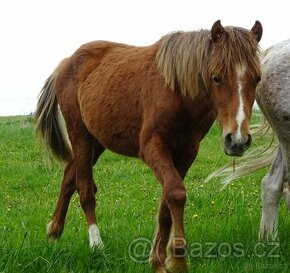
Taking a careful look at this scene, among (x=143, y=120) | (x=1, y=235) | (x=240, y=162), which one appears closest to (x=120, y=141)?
(x=143, y=120)

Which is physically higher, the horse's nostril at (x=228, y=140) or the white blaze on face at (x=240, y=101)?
the white blaze on face at (x=240, y=101)

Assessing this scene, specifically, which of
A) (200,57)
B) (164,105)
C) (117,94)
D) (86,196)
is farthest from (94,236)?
(200,57)

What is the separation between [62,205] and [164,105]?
7.24 ft

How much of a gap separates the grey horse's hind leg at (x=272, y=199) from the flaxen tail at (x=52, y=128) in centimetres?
219

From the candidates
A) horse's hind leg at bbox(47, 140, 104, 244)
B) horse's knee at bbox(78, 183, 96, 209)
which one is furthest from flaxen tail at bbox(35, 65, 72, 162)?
horse's knee at bbox(78, 183, 96, 209)

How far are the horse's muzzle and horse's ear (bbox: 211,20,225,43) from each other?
773mm

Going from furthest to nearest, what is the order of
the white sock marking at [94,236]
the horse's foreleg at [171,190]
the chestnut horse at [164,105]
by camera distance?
the white sock marking at [94,236] → the horse's foreleg at [171,190] → the chestnut horse at [164,105]

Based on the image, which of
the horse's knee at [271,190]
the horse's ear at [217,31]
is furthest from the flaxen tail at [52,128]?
the horse's ear at [217,31]

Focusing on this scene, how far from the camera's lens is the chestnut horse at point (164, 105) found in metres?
3.94

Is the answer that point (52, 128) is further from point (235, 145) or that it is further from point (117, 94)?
point (235, 145)

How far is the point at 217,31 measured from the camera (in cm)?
411

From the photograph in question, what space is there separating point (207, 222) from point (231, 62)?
264cm

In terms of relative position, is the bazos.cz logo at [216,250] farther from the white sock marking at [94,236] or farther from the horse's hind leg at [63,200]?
the horse's hind leg at [63,200]

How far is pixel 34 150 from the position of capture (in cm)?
1304
